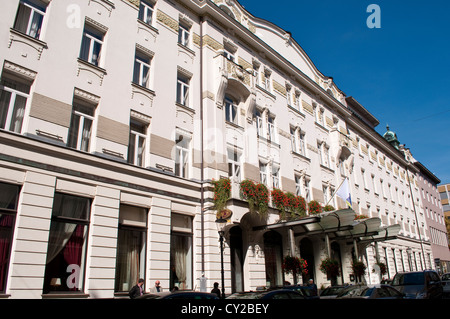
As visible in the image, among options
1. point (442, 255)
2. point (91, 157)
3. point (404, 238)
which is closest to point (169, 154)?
point (91, 157)

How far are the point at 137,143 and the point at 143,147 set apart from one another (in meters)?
0.39

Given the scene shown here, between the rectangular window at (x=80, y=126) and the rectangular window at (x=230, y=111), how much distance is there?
28.8ft

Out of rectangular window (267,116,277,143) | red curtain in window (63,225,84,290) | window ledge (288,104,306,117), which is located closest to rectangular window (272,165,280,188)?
rectangular window (267,116,277,143)

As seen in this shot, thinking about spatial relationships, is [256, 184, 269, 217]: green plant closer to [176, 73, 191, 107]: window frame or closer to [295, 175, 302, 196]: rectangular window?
[176, 73, 191, 107]: window frame

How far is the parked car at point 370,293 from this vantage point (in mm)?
12262

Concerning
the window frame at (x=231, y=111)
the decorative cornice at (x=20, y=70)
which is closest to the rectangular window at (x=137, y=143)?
the decorative cornice at (x=20, y=70)

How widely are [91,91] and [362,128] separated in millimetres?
33428

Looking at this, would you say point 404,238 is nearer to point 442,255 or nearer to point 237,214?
point 442,255

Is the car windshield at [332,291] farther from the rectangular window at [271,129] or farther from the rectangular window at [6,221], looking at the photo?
the rectangular window at [271,129]

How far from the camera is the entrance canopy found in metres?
19.2

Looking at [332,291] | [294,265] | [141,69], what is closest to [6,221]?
[141,69]

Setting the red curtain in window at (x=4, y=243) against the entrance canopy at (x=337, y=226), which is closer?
the red curtain in window at (x=4, y=243)

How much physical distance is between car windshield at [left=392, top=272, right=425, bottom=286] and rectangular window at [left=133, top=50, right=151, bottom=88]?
1527 centimetres

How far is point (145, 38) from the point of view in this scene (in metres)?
17.8
